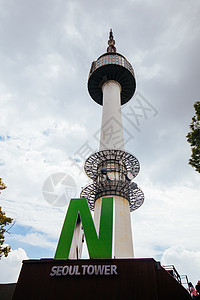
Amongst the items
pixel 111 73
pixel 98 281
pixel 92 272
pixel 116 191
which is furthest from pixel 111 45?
pixel 98 281

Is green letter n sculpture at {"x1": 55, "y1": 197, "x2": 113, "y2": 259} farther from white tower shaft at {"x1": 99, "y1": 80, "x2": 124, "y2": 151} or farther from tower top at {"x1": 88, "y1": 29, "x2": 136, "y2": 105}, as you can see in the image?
tower top at {"x1": 88, "y1": 29, "x2": 136, "y2": 105}

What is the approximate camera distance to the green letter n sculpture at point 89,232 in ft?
44.5

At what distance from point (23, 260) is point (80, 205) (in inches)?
210

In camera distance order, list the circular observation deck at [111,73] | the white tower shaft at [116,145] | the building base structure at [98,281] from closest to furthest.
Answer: the building base structure at [98,281], the white tower shaft at [116,145], the circular observation deck at [111,73]

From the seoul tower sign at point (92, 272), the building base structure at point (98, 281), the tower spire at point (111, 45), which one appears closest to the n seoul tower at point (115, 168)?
the tower spire at point (111, 45)

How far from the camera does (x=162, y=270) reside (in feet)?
41.0

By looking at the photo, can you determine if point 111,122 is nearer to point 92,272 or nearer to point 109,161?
point 109,161

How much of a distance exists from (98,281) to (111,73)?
3947 centimetres

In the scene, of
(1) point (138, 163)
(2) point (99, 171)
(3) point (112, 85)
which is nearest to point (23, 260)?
(2) point (99, 171)

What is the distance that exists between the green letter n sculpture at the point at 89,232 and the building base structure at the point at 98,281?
22.9 inches

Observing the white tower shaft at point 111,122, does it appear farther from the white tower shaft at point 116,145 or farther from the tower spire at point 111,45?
the tower spire at point 111,45

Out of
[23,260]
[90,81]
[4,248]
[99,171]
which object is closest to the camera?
[23,260]

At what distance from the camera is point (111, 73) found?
141 feet

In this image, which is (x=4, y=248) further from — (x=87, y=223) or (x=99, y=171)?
(x=99, y=171)
